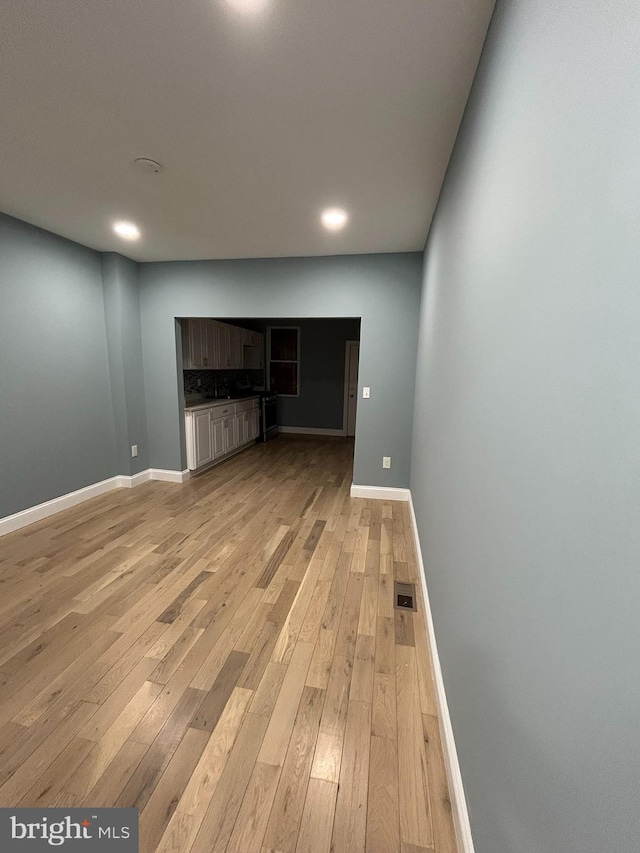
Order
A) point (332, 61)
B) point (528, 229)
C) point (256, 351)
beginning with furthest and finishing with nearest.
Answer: point (256, 351)
point (332, 61)
point (528, 229)

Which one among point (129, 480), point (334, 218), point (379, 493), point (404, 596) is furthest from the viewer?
point (129, 480)

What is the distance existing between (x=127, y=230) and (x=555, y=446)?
3.61 m

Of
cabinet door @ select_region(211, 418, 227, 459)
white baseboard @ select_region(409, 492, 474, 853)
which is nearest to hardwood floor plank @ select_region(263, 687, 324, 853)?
white baseboard @ select_region(409, 492, 474, 853)

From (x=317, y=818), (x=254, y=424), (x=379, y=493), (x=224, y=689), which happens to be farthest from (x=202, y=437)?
(x=317, y=818)

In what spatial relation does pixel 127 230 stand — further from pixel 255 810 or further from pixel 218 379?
pixel 255 810

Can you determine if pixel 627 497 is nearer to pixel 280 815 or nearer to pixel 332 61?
pixel 280 815

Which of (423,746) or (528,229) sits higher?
(528,229)

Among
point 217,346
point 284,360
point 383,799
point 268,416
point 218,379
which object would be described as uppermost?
point 217,346

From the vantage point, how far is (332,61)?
4.29ft

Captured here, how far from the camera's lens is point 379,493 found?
3.86 meters

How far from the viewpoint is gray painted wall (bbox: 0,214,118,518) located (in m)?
2.86

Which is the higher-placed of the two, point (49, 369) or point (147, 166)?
point (147, 166)

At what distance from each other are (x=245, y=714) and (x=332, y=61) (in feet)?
8.45

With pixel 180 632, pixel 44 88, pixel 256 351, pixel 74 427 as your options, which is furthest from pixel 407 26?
pixel 256 351
